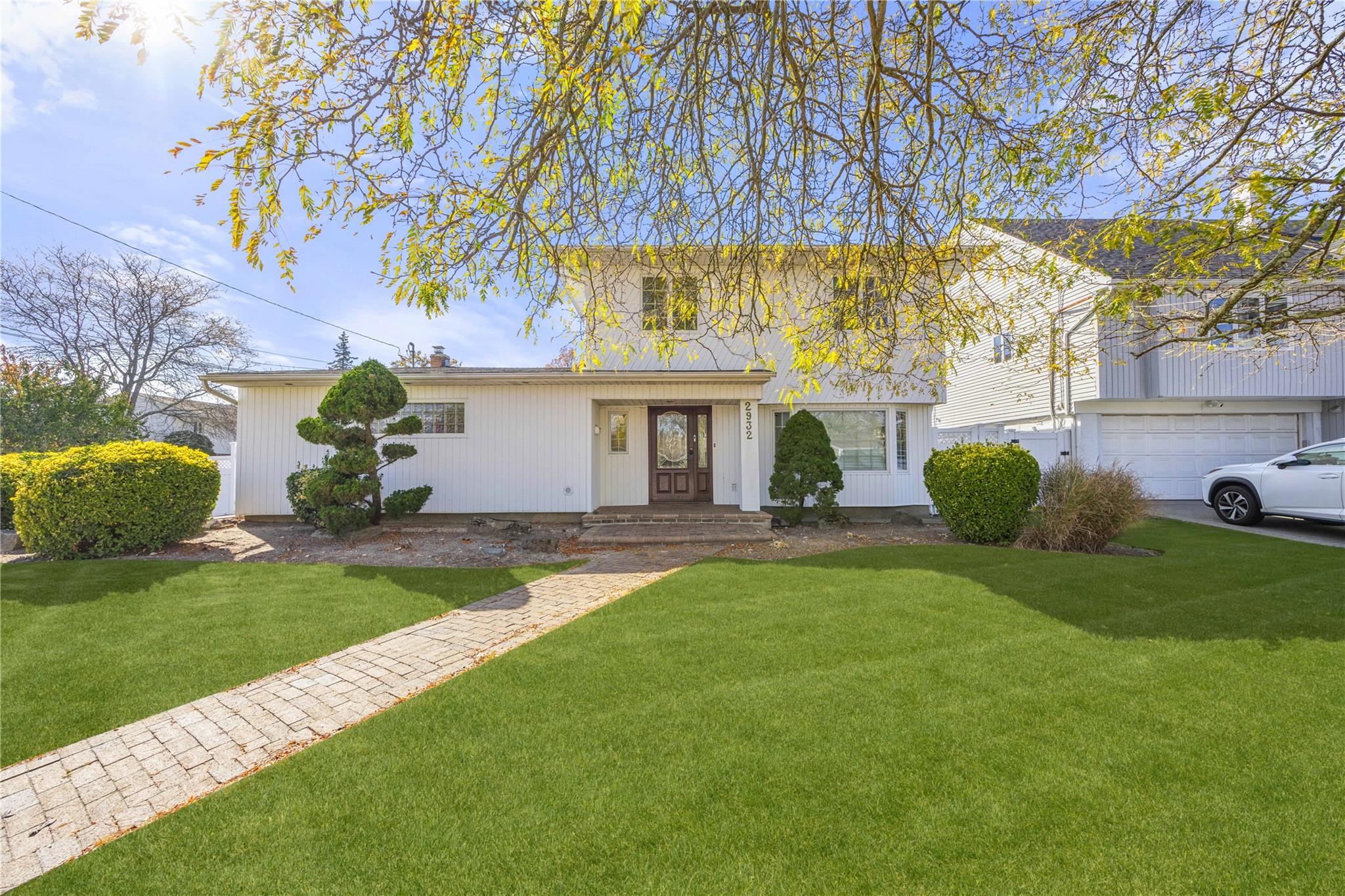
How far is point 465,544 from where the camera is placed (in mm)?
8703

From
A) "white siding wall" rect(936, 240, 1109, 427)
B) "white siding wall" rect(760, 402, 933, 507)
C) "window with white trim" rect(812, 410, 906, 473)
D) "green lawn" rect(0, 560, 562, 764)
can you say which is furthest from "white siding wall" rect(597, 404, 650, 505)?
"white siding wall" rect(936, 240, 1109, 427)

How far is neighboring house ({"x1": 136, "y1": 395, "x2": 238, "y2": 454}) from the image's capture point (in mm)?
20062

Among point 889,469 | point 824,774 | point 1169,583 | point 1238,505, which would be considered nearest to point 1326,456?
point 1238,505

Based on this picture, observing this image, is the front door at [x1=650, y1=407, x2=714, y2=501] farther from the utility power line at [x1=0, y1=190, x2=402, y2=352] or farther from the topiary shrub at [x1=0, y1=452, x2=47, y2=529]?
the utility power line at [x1=0, y1=190, x2=402, y2=352]

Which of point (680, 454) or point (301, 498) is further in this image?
point (680, 454)

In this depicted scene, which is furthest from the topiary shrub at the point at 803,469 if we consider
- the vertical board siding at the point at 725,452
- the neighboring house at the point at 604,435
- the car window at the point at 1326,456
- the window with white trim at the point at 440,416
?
the car window at the point at 1326,456

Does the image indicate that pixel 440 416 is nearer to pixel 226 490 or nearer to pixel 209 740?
pixel 226 490

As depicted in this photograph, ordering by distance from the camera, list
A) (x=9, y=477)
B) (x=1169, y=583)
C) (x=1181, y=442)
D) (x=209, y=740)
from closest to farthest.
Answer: (x=209, y=740) → (x=1169, y=583) → (x=9, y=477) → (x=1181, y=442)

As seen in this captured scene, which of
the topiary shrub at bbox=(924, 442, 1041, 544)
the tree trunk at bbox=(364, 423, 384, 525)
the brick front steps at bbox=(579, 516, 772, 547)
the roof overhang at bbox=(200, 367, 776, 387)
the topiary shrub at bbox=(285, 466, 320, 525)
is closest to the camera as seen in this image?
the topiary shrub at bbox=(924, 442, 1041, 544)

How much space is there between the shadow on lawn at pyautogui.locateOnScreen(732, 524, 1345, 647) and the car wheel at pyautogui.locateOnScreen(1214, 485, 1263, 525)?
1994 millimetres

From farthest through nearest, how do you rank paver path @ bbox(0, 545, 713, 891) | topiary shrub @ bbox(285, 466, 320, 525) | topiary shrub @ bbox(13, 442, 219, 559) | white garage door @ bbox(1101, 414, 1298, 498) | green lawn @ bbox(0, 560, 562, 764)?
1. white garage door @ bbox(1101, 414, 1298, 498)
2. topiary shrub @ bbox(285, 466, 320, 525)
3. topiary shrub @ bbox(13, 442, 219, 559)
4. green lawn @ bbox(0, 560, 562, 764)
5. paver path @ bbox(0, 545, 713, 891)

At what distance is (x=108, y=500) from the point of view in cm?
744

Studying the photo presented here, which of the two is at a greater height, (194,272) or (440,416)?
(194,272)

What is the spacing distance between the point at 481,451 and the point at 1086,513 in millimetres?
10052
